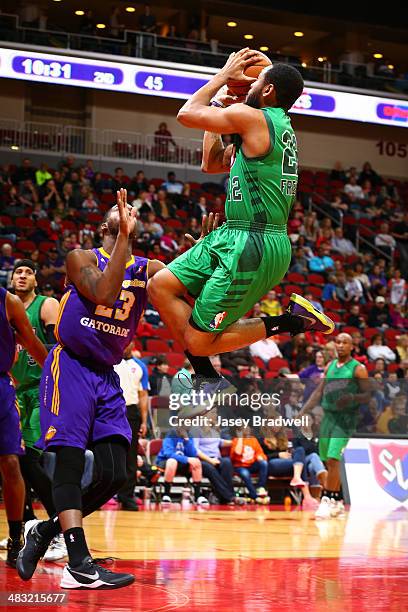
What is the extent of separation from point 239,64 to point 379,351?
523 inches

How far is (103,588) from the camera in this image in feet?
16.8

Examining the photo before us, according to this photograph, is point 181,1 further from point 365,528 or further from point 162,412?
point 365,528

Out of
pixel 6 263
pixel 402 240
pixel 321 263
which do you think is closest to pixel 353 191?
pixel 402 240

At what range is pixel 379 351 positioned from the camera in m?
17.9

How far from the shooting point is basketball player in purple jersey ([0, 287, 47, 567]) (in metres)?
6.15

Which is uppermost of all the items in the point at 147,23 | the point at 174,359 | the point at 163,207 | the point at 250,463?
the point at 147,23

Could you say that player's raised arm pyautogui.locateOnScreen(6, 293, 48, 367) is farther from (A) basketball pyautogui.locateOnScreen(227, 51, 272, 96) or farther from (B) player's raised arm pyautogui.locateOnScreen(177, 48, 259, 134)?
(A) basketball pyautogui.locateOnScreen(227, 51, 272, 96)

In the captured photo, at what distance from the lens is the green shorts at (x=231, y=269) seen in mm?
5016

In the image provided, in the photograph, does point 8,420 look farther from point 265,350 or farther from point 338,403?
point 265,350

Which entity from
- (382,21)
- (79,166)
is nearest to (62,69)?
(79,166)

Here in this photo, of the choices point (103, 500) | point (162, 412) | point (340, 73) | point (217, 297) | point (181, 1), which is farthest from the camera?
point (181, 1)

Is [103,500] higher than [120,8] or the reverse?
the reverse

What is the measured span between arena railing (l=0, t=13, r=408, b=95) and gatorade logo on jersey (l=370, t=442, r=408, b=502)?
12895 millimetres

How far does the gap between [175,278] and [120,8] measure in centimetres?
2338
